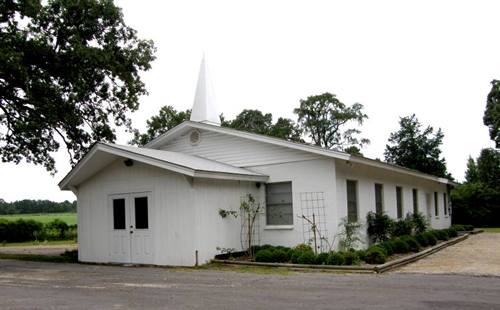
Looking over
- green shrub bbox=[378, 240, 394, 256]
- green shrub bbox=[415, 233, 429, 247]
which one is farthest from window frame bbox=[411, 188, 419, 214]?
green shrub bbox=[378, 240, 394, 256]

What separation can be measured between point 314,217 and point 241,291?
22.9 feet

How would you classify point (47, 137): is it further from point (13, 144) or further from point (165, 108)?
point (165, 108)

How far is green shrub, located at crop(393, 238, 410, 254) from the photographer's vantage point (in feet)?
55.3

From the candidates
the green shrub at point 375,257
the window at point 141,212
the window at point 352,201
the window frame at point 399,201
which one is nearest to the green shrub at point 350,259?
the green shrub at point 375,257

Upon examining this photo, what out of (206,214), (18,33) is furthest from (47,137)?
(206,214)

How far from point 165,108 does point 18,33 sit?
76.1 ft

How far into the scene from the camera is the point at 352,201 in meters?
17.9

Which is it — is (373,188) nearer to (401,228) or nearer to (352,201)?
(401,228)

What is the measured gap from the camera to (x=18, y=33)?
1939 cm

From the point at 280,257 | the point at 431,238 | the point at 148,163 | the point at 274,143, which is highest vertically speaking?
the point at 274,143

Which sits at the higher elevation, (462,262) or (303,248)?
(303,248)

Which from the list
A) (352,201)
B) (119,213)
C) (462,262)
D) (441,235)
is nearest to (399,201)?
(441,235)

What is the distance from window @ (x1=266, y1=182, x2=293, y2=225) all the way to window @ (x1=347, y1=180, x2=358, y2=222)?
2.02m

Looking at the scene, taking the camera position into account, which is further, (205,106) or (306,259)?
(205,106)
